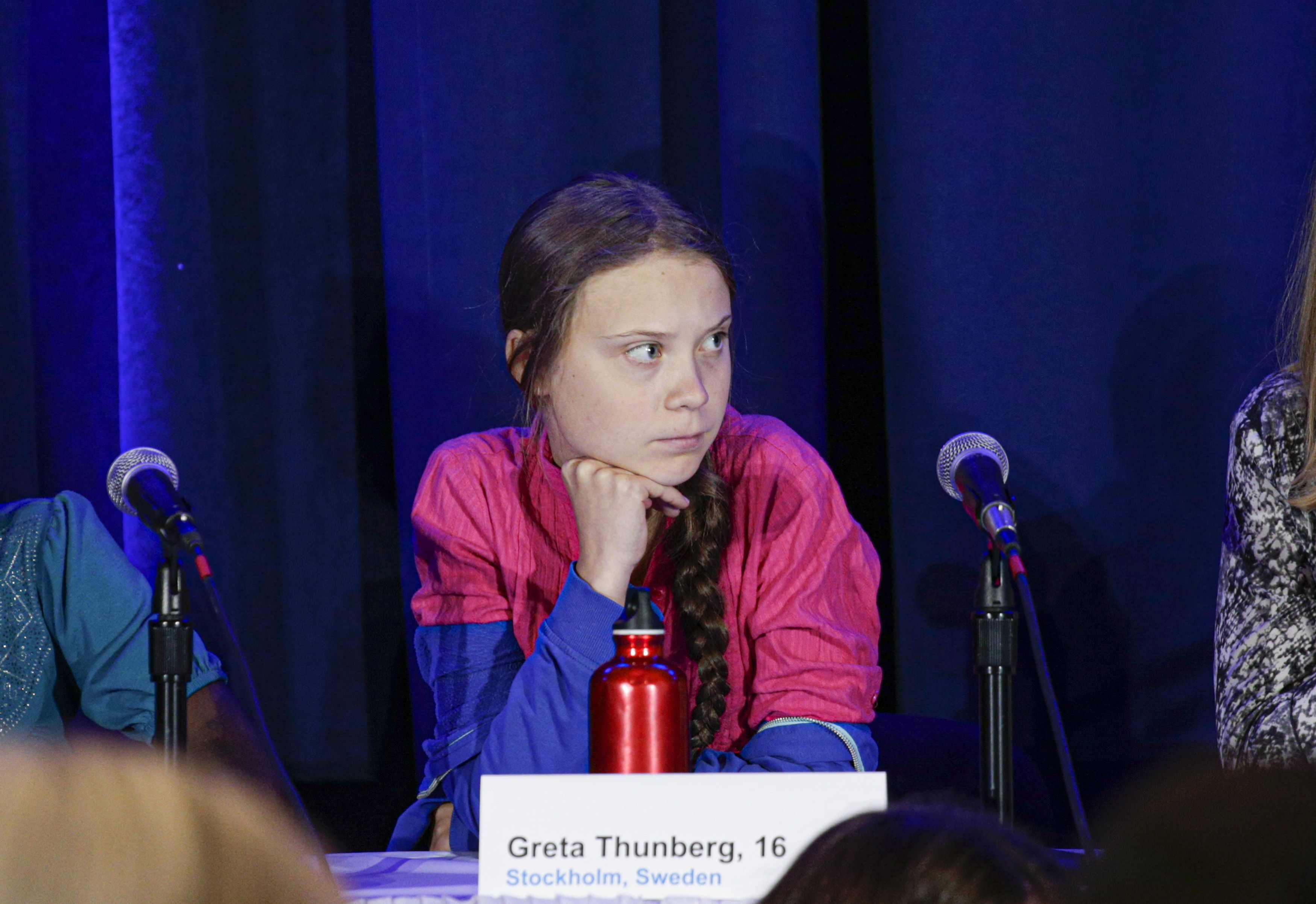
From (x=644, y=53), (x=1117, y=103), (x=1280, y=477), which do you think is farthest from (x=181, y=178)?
(x=1280, y=477)

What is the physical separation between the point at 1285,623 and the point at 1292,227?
0.77 m

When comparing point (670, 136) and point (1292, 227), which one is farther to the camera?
point (670, 136)

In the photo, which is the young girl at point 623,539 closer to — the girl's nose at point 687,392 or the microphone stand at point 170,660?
the girl's nose at point 687,392

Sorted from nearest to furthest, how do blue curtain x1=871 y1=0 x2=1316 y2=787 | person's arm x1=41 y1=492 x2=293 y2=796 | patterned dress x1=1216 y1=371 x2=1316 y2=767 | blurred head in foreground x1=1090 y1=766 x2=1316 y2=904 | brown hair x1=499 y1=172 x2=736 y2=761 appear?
1. blurred head in foreground x1=1090 y1=766 x2=1316 y2=904
2. patterned dress x1=1216 y1=371 x2=1316 y2=767
3. brown hair x1=499 y1=172 x2=736 y2=761
4. person's arm x1=41 y1=492 x2=293 y2=796
5. blue curtain x1=871 y1=0 x2=1316 y2=787

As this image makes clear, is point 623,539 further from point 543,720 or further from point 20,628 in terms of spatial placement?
point 20,628

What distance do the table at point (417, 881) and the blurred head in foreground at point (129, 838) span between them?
494 mm

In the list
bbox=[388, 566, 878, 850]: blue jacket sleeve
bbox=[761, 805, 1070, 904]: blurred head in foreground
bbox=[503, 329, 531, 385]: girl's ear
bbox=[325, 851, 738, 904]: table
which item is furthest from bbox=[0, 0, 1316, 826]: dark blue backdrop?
bbox=[761, 805, 1070, 904]: blurred head in foreground

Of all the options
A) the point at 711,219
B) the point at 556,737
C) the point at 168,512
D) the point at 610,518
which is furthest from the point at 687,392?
the point at 711,219

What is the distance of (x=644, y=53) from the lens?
6.42 ft

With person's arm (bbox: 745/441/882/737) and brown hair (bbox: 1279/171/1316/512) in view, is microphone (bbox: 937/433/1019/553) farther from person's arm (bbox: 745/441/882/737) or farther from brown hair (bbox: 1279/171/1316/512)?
brown hair (bbox: 1279/171/1316/512)

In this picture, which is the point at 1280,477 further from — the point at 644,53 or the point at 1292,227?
the point at 644,53

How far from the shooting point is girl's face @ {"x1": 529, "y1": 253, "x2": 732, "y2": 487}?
133 centimetres

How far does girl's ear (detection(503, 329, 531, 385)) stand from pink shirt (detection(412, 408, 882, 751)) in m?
0.11

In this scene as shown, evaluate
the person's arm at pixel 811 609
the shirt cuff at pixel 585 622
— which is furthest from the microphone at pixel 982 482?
the shirt cuff at pixel 585 622
